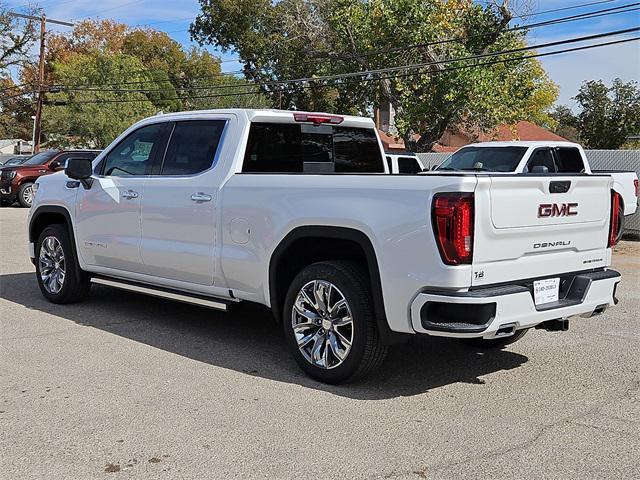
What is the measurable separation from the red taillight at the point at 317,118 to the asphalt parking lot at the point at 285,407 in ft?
6.68

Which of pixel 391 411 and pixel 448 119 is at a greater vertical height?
pixel 448 119

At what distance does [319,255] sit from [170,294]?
5.30ft

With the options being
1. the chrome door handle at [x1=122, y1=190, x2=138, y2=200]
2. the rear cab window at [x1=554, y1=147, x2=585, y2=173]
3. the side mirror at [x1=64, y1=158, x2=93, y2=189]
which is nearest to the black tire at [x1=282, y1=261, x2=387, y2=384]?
the chrome door handle at [x1=122, y1=190, x2=138, y2=200]

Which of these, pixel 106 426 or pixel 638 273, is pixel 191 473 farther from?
pixel 638 273

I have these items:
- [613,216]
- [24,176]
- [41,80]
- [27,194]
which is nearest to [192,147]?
[613,216]

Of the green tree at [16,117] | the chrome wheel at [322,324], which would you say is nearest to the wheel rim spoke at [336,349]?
the chrome wheel at [322,324]

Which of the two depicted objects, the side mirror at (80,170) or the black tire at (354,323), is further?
the side mirror at (80,170)

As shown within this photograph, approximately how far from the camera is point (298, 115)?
6.43m

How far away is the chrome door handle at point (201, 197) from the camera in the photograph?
19.6ft

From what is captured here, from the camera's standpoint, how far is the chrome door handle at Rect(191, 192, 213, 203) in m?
5.97

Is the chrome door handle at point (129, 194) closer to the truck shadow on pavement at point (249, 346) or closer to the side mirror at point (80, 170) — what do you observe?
the side mirror at point (80, 170)

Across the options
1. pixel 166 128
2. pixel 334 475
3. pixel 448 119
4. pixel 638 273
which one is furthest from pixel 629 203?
pixel 448 119

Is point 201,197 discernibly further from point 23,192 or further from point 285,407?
point 23,192

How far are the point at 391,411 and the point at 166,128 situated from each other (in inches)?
139
